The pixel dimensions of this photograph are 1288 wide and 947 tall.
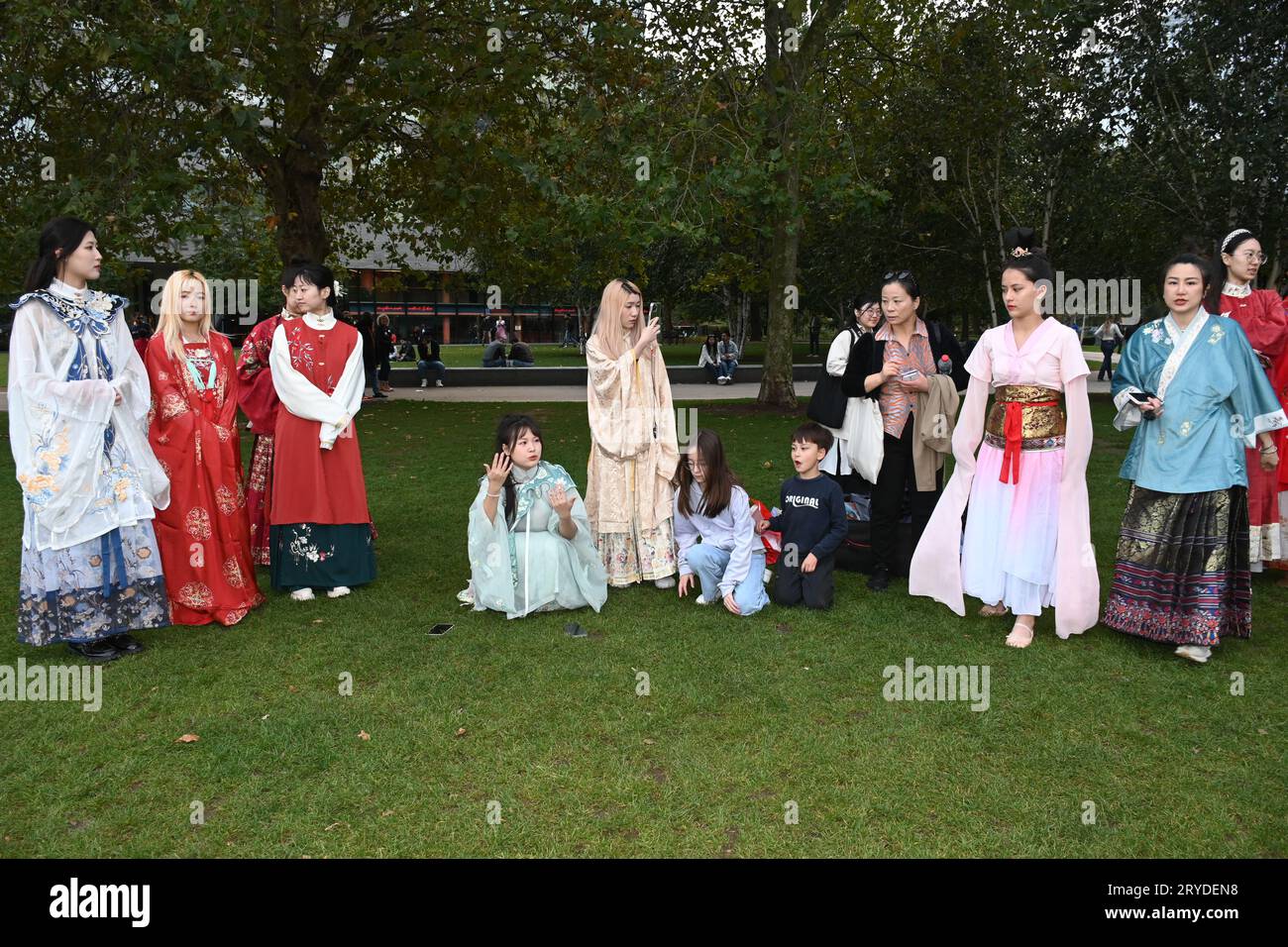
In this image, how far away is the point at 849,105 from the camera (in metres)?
17.8

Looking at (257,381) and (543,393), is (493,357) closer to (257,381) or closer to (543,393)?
(543,393)

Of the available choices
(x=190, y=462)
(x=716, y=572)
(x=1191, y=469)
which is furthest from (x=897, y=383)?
(x=190, y=462)

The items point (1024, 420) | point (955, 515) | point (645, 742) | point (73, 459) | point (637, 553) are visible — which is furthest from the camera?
point (637, 553)

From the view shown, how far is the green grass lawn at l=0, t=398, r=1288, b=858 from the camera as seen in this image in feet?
11.0

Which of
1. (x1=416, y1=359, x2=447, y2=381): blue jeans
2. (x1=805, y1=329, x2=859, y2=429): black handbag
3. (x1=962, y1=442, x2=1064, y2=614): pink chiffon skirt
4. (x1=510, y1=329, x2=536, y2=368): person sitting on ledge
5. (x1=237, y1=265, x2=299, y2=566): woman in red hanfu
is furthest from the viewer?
(x1=510, y1=329, x2=536, y2=368): person sitting on ledge

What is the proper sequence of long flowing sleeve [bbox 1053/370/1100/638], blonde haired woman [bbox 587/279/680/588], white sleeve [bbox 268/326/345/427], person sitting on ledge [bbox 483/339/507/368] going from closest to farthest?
long flowing sleeve [bbox 1053/370/1100/638], white sleeve [bbox 268/326/345/427], blonde haired woman [bbox 587/279/680/588], person sitting on ledge [bbox 483/339/507/368]

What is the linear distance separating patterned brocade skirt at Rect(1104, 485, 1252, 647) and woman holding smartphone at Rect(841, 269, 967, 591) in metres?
1.28

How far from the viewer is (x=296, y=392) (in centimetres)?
605

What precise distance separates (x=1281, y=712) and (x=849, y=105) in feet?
51.1

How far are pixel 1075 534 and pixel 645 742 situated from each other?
264 cm

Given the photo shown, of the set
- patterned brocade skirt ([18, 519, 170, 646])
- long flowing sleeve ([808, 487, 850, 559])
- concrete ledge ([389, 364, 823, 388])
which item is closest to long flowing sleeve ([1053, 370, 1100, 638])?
long flowing sleeve ([808, 487, 850, 559])

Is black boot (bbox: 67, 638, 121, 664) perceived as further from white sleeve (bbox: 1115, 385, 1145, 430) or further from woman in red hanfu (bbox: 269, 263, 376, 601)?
white sleeve (bbox: 1115, 385, 1145, 430)

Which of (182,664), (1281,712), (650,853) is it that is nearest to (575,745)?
(650,853)

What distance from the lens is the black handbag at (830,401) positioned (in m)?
6.55
